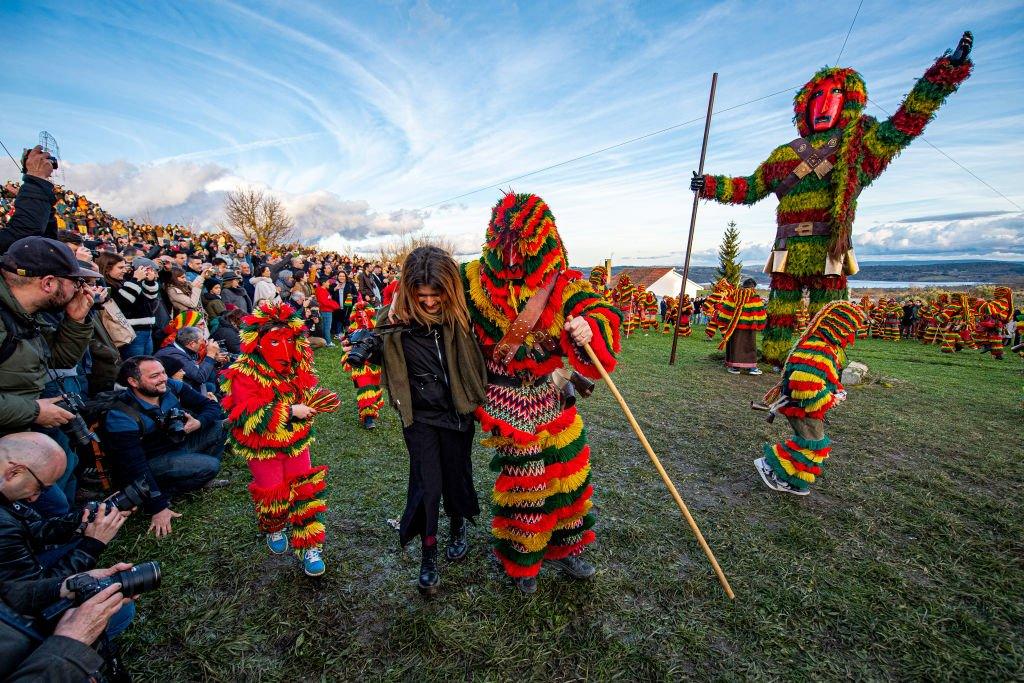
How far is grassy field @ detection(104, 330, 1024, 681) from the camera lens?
94.4 inches

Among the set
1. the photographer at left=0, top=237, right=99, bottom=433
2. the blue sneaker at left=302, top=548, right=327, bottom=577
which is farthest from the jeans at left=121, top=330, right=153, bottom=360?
the blue sneaker at left=302, top=548, right=327, bottom=577

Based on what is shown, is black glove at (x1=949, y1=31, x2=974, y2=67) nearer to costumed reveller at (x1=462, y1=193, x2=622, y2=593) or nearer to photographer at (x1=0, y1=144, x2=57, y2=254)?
costumed reveller at (x1=462, y1=193, x2=622, y2=593)

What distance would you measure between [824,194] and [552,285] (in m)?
6.94

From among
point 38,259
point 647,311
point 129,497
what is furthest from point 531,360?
point 647,311

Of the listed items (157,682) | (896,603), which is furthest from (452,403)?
(896,603)

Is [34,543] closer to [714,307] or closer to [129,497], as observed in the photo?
[129,497]

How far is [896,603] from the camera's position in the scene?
2830mm

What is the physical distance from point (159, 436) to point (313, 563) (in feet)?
7.24

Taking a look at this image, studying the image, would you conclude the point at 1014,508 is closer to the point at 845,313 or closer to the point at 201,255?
the point at 845,313

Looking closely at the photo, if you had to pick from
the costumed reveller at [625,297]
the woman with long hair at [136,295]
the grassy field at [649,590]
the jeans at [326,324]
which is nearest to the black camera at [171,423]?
the grassy field at [649,590]

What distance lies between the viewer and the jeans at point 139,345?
5.15m

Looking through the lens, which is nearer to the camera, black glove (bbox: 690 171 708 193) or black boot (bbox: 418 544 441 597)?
black boot (bbox: 418 544 441 597)

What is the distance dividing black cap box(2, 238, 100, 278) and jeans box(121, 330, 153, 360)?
2.77 meters

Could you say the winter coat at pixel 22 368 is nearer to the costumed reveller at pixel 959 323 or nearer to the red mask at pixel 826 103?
the red mask at pixel 826 103
